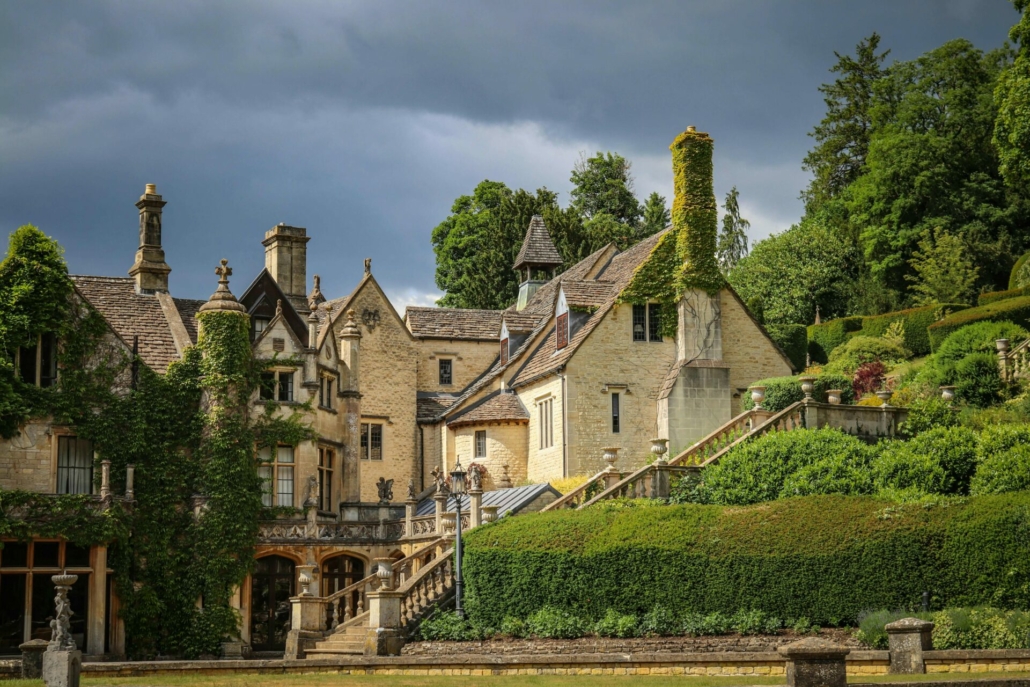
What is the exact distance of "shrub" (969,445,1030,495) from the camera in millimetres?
31391

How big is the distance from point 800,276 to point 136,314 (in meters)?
38.8

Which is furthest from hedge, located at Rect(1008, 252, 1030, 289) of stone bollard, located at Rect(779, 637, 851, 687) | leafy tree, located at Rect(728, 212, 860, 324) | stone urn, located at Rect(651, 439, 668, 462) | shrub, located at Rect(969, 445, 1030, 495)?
stone bollard, located at Rect(779, 637, 851, 687)

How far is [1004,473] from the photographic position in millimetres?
31688

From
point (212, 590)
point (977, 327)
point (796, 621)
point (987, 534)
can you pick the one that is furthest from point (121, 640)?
point (977, 327)

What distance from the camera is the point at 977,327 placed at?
4584 centimetres

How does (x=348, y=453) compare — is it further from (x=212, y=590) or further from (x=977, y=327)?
(x=977, y=327)

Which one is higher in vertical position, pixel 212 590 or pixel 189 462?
pixel 189 462

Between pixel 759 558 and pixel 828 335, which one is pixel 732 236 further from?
pixel 759 558

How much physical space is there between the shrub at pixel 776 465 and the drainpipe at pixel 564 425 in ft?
28.8

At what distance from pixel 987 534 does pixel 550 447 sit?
67.4 ft

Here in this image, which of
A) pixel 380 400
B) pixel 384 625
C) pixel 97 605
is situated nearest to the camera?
pixel 384 625

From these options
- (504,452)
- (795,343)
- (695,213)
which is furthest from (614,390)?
(795,343)

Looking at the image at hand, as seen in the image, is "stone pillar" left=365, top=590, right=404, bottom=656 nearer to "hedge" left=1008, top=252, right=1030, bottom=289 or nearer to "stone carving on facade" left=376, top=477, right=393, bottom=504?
"stone carving on facade" left=376, top=477, right=393, bottom=504

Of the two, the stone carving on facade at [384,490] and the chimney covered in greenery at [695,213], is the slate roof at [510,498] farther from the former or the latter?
the chimney covered in greenery at [695,213]
